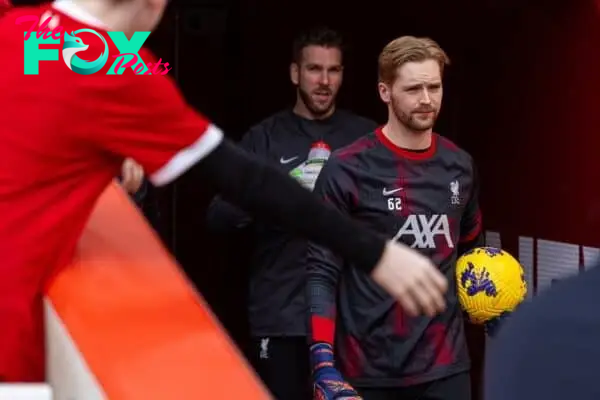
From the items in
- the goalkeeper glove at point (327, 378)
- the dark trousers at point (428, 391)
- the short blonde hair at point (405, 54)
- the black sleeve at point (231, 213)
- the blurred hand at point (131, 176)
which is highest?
the short blonde hair at point (405, 54)

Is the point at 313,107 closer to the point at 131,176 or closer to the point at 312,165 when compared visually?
the point at 312,165

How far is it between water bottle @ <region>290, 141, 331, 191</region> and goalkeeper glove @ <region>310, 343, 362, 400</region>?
972 mm

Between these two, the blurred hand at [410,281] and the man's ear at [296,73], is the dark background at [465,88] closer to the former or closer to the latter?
the man's ear at [296,73]

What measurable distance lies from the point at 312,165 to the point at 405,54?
2.35 feet

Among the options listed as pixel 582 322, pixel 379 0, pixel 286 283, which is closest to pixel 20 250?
pixel 582 322

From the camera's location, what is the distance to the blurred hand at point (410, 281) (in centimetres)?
213

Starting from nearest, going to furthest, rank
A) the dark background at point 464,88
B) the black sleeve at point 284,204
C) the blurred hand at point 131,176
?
the black sleeve at point 284,204
the blurred hand at point 131,176
the dark background at point 464,88

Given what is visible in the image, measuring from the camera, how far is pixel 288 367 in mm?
4426

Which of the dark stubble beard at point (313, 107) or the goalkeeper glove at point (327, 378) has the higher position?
the dark stubble beard at point (313, 107)

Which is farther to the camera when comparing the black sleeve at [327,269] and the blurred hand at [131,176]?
the black sleeve at [327,269]

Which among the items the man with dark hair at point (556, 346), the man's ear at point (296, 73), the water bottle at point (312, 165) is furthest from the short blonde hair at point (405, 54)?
the man with dark hair at point (556, 346)

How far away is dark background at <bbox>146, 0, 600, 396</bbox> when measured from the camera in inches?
184

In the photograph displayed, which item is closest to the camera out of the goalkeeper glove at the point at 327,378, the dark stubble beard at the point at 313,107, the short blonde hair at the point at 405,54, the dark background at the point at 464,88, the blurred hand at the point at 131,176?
the blurred hand at the point at 131,176

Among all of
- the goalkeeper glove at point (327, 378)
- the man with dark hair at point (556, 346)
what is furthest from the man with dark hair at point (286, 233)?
the man with dark hair at point (556, 346)
